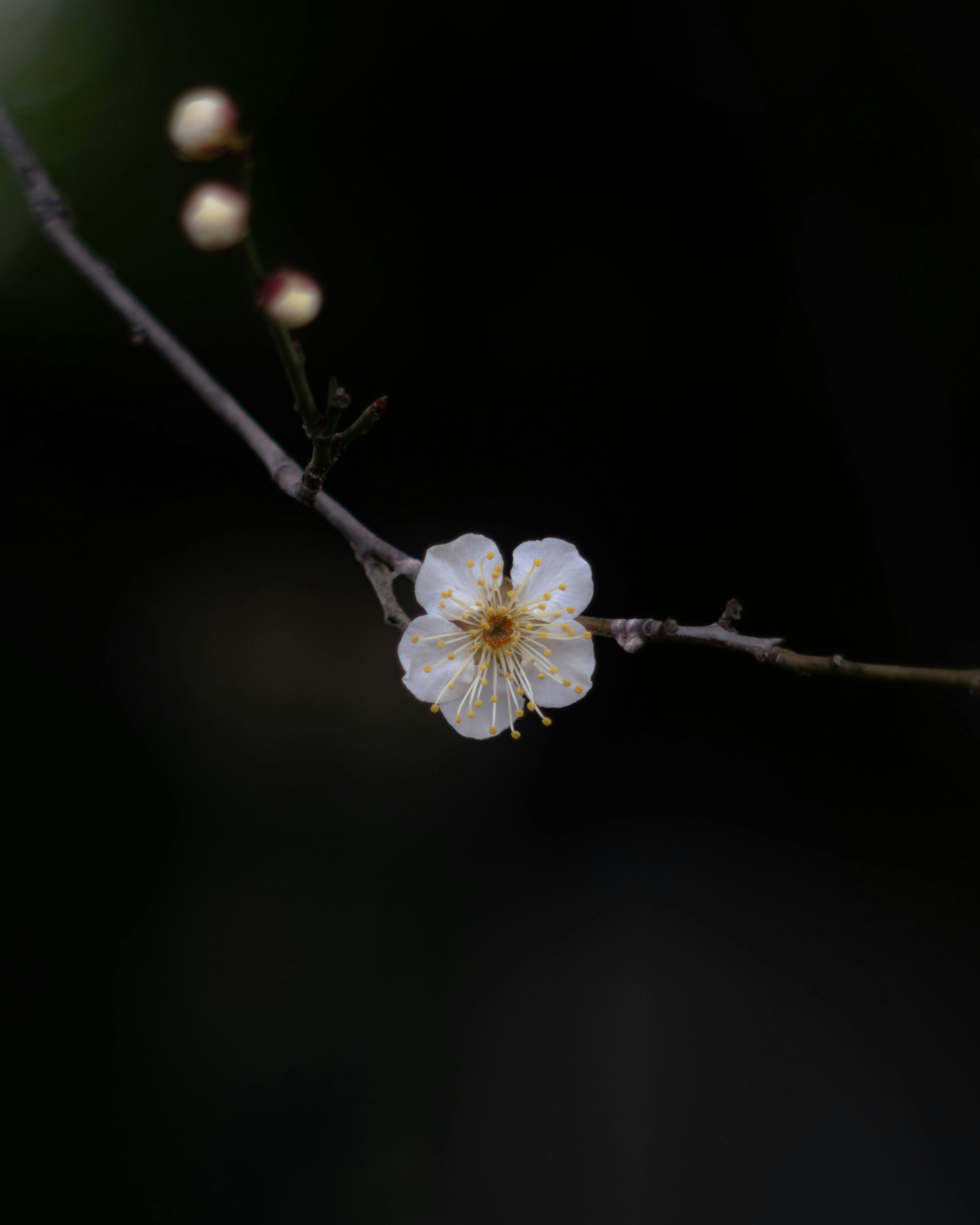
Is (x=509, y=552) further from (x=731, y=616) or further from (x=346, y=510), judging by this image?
(x=731, y=616)

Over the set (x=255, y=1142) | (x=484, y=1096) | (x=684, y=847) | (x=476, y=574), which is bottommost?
(x=255, y=1142)

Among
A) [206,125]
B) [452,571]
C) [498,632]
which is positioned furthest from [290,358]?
[498,632]

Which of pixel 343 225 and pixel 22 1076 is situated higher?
pixel 343 225

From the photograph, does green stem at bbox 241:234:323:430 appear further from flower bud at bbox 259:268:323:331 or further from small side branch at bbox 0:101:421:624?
small side branch at bbox 0:101:421:624

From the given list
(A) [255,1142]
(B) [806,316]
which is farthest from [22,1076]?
(B) [806,316]

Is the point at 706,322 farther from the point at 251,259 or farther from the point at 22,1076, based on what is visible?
the point at 22,1076

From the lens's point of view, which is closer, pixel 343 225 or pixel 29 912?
pixel 343 225

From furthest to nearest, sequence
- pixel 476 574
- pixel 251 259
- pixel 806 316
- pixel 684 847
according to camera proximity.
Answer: pixel 684 847 < pixel 806 316 < pixel 476 574 < pixel 251 259
